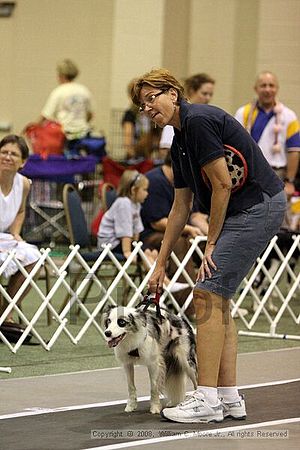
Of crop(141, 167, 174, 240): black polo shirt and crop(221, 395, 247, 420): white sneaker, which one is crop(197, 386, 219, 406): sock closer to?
crop(221, 395, 247, 420): white sneaker

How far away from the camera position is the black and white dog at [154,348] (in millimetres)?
4785

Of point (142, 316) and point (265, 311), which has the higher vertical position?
point (142, 316)

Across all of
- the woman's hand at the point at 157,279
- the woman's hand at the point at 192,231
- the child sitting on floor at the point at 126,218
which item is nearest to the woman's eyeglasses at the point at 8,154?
the child sitting on floor at the point at 126,218

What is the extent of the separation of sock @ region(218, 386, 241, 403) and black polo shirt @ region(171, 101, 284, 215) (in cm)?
71

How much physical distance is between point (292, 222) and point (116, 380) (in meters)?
3.97

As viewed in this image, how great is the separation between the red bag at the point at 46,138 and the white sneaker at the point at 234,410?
7.09m

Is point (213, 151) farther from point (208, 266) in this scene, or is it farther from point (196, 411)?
point (196, 411)

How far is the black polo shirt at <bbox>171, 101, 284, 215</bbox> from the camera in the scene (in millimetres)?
4449

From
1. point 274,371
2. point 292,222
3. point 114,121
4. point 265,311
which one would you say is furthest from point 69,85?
point 274,371

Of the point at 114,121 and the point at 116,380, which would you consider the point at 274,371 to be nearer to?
the point at 116,380

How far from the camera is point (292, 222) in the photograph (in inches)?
364

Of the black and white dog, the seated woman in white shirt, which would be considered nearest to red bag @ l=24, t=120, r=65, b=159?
the seated woman in white shirt

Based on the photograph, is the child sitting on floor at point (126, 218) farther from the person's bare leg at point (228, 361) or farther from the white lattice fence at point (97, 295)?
the person's bare leg at point (228, 361)

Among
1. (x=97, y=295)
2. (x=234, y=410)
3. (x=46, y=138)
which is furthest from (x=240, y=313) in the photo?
(x=46, y=138)
